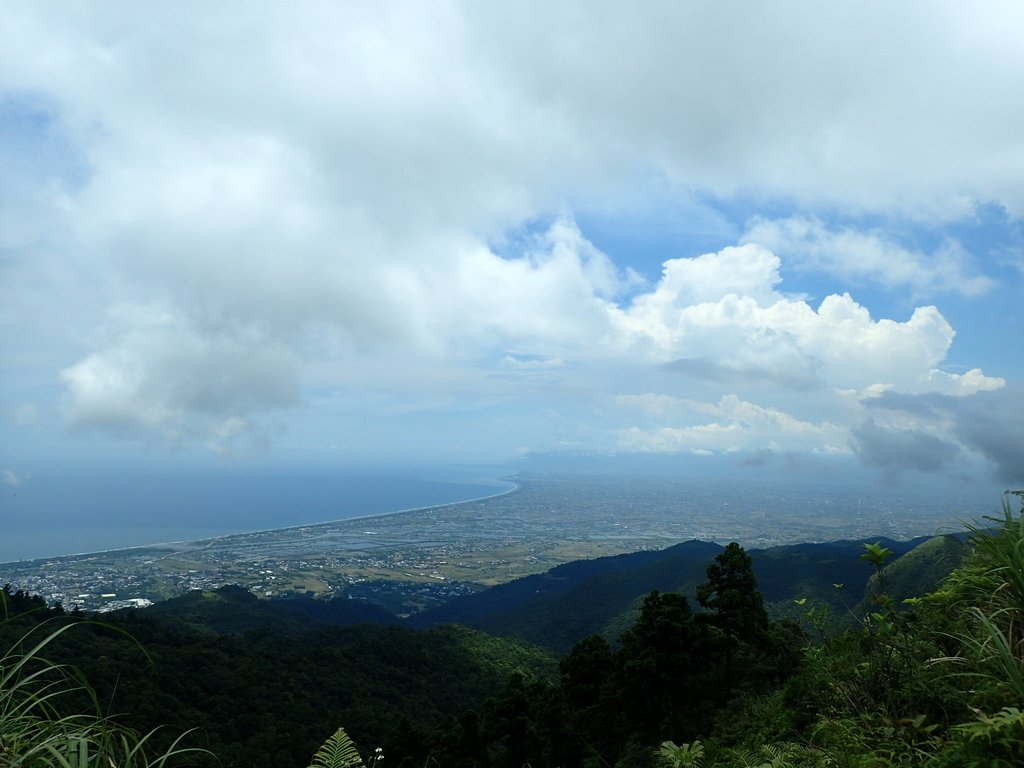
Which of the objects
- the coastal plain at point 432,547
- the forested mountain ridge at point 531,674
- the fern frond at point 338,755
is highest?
the fern frond at point 338,755

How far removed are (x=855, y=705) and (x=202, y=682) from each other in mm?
32274

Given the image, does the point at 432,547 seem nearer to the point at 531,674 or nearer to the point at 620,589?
the point at 620,589

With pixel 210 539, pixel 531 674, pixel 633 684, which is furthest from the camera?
pixel 210 539

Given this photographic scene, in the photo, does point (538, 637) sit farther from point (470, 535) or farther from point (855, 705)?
point (470, 535)

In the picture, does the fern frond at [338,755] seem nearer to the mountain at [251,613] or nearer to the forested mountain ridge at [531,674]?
the forested mountain ridge at [531,674]

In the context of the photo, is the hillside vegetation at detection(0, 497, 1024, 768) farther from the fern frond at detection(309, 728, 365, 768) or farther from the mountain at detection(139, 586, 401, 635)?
the mountain at detection(139, 586, 401, 635)

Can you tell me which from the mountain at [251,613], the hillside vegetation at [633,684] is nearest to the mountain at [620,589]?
the hillside vegetation at [633,684]

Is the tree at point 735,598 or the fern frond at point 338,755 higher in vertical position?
the fern frond at point 338,755

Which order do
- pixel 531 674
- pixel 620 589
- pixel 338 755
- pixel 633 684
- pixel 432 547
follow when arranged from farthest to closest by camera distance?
pixel 432 547, pixel 620 589, pixel 531 674, pixel 633 684, pixel 338 755

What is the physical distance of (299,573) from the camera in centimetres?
9269

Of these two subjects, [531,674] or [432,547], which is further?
[432,547]

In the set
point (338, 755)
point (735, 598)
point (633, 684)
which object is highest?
point (338, 755)

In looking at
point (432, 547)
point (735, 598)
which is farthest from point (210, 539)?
point (735, 598)

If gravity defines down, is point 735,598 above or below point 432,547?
above
